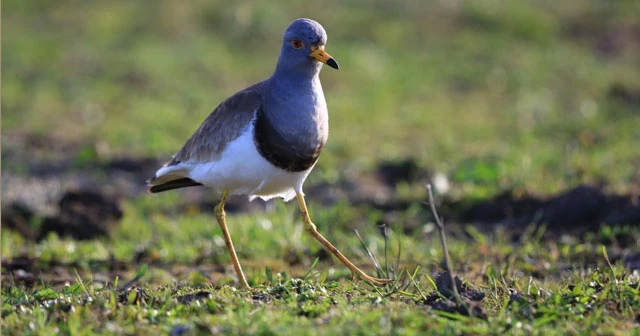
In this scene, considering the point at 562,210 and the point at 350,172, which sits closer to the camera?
the point at 562,210

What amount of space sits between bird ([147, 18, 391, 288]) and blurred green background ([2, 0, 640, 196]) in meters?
3.22

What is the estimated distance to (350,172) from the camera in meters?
9.82

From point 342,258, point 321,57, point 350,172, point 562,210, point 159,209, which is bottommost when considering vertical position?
point 159,209

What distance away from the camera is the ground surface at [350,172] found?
4.73 m

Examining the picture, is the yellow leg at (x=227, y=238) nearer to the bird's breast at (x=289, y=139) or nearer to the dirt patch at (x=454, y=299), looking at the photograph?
the bird's breast at (x=289, y=139)

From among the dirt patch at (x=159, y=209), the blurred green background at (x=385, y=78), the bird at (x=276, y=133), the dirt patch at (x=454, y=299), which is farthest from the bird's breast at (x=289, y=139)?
the blurred green background at (x=385, y=78)

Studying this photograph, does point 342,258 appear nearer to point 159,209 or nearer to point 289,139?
point 289,139

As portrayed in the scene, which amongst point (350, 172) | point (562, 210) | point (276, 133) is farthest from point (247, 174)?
point (350, 172)

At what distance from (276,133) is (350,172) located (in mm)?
A: 4350

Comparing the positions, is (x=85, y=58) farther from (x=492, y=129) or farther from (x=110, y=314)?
(x=110, y=314)

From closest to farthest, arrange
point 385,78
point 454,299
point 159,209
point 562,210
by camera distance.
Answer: point 454,299
point 562,210
point 159,209
point 385,78

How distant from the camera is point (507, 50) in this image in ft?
46.7

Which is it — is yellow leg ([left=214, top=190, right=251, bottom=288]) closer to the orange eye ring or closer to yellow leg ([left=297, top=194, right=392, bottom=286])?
yellow leg ([left=297, top=194, right=392, bottom=286])

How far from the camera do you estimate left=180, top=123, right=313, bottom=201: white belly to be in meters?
5.57
